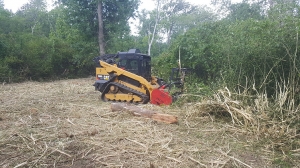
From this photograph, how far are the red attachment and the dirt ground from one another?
123 centimetres

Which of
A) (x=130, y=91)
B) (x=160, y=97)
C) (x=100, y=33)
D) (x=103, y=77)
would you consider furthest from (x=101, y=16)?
(x=160, y=97)

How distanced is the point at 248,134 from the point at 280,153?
764 millimetres

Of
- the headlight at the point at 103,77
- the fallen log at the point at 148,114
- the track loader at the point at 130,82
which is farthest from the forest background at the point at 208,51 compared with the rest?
the headlight at the point at 103,77

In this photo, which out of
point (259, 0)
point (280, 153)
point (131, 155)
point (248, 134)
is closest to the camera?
point (131, 155)

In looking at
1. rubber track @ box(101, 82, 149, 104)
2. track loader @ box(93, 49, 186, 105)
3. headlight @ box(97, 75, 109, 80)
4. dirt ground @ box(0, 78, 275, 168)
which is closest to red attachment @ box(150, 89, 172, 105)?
track loader @ box(93, 49, 186, 105)

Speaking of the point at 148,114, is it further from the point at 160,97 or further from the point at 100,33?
the point at 100,33

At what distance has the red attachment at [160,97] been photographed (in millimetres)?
6992

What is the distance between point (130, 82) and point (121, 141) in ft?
13.0

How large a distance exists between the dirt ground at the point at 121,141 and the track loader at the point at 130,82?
5.20 ft

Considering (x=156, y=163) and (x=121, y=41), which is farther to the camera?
(x=121, y=41)

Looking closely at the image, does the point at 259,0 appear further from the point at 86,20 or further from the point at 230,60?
the point at 230,60

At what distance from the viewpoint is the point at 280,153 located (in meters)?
3.82

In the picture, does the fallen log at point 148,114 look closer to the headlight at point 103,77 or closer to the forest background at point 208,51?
the forest background at point 208,51

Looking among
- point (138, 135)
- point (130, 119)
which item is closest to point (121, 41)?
Answer: point (130, 119)
